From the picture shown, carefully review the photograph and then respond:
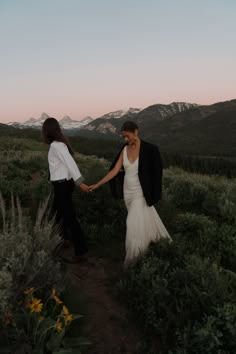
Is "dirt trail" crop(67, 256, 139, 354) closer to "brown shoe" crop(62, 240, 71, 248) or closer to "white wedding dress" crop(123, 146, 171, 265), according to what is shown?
"white wedding dress" crop(123, 146, 171, 265)

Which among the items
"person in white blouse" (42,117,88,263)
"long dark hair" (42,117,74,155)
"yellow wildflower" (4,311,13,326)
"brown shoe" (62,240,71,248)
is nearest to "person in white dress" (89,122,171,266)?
"person in white blouse" (42,117,88,263)

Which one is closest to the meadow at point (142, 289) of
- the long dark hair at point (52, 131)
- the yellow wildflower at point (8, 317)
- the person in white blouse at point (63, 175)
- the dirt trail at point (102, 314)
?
the yellow wildflower at point (8, 317)

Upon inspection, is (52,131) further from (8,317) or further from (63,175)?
(8,317)

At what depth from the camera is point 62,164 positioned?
4.85 m

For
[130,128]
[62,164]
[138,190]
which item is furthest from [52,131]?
[138,190]

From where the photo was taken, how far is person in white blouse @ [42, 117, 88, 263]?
187 inches

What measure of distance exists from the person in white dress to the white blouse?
751 millimetres

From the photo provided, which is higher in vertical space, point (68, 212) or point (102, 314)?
point (68, 212)

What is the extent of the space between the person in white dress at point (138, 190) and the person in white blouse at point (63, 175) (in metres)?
0.72

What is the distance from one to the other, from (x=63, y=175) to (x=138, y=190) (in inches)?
46.3

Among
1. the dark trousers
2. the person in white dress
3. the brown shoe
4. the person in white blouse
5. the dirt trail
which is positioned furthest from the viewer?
the brown shoe

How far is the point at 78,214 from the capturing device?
20.8ft

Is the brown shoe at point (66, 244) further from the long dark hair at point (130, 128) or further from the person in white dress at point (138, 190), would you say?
the long dark hair at point (130, 128)

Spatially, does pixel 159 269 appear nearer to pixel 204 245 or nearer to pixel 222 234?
pixel 204 245
